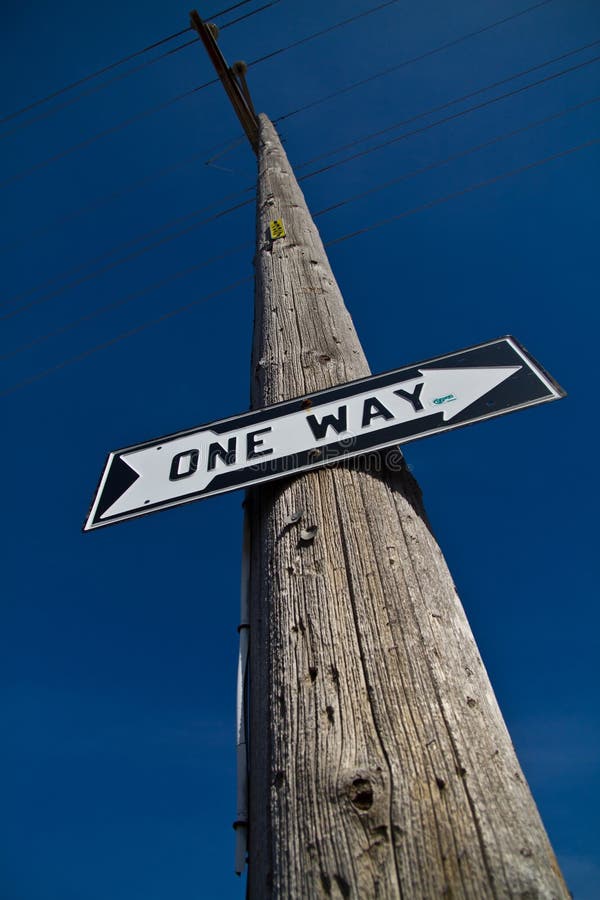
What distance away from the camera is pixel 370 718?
983 millimetres

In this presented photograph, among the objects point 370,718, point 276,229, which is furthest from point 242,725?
point 276,229

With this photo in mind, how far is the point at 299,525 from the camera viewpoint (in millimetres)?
1443

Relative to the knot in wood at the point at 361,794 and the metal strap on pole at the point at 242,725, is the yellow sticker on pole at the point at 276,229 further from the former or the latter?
the knot in wood at the point at 361,794

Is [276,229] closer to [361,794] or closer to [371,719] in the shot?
[371,719]

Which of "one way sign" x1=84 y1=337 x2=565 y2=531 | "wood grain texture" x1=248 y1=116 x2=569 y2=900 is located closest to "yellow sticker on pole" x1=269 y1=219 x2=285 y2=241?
"one way sign" x1=84 y1=337 x2=565 y2=531

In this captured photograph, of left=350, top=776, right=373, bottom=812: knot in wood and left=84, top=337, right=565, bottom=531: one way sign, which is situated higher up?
left=84, top=337, right=565, bottom=531: one way sign

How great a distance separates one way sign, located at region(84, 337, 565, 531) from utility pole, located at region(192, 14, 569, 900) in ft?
0.26

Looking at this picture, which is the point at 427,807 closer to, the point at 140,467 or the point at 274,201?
the point at 140,467

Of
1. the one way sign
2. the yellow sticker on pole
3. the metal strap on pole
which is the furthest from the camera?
the yellow sticker on pole

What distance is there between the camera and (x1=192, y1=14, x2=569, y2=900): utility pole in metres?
0.80

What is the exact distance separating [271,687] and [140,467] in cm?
91

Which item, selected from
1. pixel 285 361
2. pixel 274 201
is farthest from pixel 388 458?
pixel 274 201

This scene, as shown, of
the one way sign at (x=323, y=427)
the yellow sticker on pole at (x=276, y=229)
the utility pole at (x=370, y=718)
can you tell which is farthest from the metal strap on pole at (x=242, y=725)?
the yellow sticker on pole at (x=276, y=229)

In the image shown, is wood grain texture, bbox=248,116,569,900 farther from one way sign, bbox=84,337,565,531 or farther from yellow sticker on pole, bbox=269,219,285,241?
yellow sticker on pole, bbox=269,219,285,241
